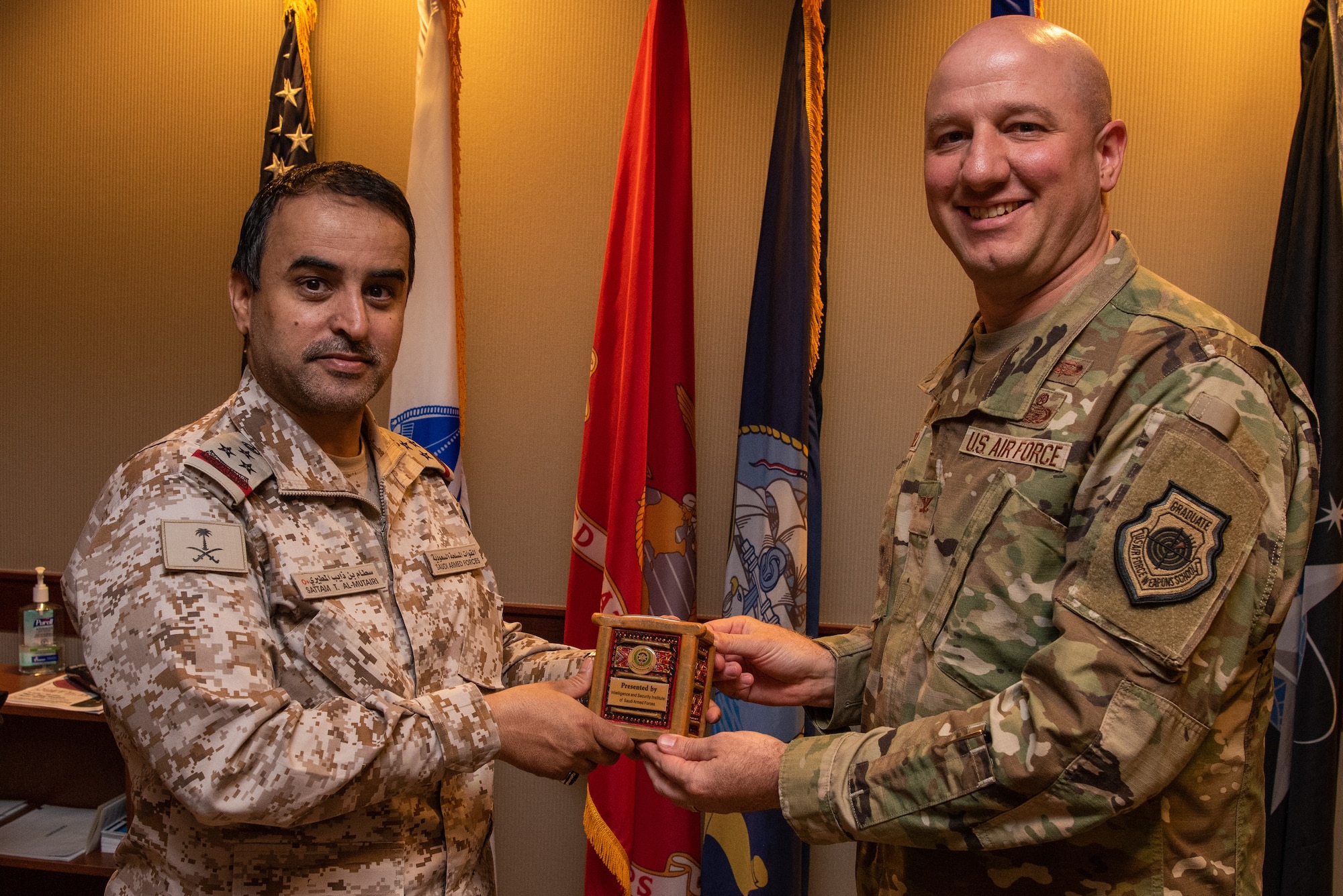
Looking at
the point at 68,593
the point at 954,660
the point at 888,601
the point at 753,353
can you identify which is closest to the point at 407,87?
the point at 753,353

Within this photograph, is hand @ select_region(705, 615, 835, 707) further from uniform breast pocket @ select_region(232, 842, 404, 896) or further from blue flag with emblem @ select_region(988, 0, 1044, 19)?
blue flag with emblem @ select_region(988, 0, 1044, 19)

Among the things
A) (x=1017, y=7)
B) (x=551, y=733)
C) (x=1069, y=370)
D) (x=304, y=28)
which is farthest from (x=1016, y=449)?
(x=304, y=28)

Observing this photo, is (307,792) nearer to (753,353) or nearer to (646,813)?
(646,813)

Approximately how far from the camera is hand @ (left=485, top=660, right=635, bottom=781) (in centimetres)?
146

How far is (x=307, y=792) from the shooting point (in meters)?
1.20

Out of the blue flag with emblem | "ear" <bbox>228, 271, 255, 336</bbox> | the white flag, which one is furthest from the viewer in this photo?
the white flag

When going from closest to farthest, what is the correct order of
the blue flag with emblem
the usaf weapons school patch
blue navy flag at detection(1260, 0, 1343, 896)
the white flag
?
the usaf weapons school patch < blue navy flag at detection(1260, 0, 1343, 896) < the blue flag with emblem < the white flag

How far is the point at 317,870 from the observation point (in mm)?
1328

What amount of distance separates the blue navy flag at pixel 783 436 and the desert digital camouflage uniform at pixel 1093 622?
97cm

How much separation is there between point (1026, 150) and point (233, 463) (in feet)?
4.06

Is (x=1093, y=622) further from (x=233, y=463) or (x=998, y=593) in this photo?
(x=233, y=463)

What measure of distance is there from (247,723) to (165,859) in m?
0.34

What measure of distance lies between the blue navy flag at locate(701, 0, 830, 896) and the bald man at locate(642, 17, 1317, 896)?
0.87m

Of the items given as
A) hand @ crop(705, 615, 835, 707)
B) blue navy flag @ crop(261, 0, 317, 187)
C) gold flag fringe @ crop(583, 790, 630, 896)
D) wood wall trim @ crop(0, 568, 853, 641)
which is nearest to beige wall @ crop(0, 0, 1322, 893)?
wood wall trim @ crop(0, 568, 853, 641)
